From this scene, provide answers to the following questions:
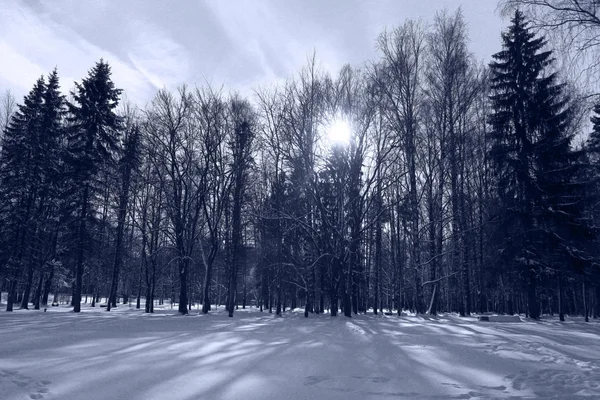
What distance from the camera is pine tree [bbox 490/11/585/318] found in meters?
20.2

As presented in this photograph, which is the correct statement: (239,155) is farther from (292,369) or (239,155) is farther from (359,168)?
(292,369)

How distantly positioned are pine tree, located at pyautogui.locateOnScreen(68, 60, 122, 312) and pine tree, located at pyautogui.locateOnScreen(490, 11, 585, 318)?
25.2 metres

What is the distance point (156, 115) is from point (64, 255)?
1482 cm

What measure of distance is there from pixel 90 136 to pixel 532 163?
2770 centimetres

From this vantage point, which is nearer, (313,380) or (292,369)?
(313,380)

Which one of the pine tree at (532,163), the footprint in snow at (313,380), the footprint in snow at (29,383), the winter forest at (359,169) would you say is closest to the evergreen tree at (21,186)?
the winter forest at (359,169)

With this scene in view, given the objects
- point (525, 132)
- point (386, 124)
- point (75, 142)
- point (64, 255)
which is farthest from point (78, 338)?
point (64, 255)

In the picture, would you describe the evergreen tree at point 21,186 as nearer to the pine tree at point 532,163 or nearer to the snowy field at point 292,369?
the snowy field at point 292,369

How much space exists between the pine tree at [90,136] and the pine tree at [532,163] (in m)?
25.2

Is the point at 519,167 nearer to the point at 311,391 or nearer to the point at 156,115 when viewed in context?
the point at 311,391

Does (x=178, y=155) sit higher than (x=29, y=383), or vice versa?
(x=178, y=155)

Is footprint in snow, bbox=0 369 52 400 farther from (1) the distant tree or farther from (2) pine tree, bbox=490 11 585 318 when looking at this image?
(2) pine tree, bbox=490 11 585 318

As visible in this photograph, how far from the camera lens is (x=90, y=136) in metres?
25.6

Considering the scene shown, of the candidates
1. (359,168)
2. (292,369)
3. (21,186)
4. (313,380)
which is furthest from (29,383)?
(21,186)
